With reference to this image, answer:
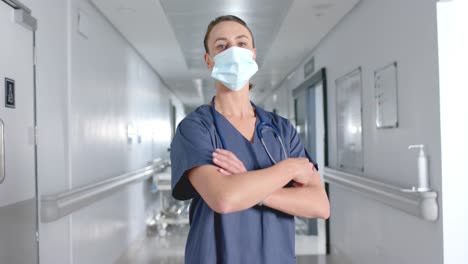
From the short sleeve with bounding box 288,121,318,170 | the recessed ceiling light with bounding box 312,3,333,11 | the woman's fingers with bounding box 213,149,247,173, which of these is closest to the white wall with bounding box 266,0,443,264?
the recessed ceiling light with bounding box 312,3,333,11

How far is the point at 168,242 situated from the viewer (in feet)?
20.3

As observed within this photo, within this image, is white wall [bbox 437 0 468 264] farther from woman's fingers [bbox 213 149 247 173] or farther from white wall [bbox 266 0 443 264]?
woman's fingers [bbox 213 149 247 173]

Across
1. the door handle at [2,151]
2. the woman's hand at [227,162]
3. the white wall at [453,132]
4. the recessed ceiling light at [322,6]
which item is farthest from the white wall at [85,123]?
the white wall at [453,132]

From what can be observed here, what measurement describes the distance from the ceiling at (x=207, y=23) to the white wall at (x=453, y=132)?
5.45ft

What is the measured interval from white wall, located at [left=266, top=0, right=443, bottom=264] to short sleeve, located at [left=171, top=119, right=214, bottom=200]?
6.06 ft

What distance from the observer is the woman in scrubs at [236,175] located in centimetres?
122

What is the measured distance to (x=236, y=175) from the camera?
3.97 ft

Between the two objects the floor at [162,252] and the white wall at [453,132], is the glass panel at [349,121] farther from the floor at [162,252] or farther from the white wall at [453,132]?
the white wall at [453,132]

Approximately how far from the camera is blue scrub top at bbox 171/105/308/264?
125 centimetres

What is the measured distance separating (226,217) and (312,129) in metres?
6.22

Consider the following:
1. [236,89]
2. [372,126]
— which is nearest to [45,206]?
[236,89]

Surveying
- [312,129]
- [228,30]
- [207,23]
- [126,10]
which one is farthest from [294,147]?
[312,129]

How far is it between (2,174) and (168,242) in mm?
4222

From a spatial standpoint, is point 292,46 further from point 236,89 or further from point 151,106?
point 236,89
